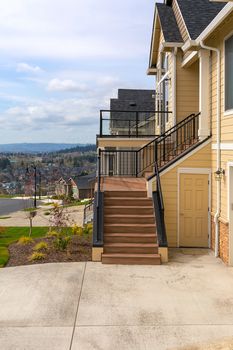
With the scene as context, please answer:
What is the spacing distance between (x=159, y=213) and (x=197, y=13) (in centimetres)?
724

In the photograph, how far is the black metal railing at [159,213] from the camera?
393 inches

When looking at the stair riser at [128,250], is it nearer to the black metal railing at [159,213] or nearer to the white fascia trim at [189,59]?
the black metal railing at [159,213]

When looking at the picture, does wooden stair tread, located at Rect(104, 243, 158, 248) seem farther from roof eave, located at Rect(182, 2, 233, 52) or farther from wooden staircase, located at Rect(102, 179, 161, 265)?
roof eave, located at Rect(182, 2, 233, 52)

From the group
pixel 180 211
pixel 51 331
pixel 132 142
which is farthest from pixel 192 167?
pixel 51 331

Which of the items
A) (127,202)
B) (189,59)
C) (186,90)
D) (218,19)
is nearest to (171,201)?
(127,202)

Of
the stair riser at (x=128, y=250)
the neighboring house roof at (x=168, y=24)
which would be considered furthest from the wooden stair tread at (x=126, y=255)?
the neighboring house roof at (x=168, y=24)

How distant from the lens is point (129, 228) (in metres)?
10.6

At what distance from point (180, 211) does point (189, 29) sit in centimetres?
562

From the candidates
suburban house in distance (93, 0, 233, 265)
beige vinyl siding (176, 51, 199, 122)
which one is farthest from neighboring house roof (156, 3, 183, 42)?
beige vinyl siding (176, 51, 199, 122)

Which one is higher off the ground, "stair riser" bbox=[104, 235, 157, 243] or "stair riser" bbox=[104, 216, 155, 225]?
"stair riser" bbox=[104, 216, 155, 225]

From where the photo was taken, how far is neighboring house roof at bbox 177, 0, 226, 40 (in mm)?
11961

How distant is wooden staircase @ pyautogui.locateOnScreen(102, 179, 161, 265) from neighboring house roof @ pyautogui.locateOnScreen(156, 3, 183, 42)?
569 centimetres

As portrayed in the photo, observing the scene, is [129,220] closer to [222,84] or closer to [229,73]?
[222,84]

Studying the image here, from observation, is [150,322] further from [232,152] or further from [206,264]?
[232,152]
